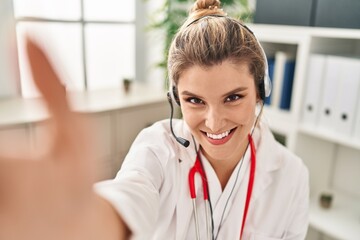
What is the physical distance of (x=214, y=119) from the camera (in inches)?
36.3

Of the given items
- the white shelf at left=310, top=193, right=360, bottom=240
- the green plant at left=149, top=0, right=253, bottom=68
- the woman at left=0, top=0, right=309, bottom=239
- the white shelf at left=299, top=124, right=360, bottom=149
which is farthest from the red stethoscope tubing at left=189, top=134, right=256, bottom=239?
the green plant at left=149, top=0, right=253, bottom=68

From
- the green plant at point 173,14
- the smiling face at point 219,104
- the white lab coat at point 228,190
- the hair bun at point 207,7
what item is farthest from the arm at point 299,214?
the green plant at point 173,14

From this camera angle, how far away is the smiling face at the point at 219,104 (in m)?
0.89

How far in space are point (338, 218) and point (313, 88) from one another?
69 cm

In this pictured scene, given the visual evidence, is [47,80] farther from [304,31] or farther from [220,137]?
[304,31]

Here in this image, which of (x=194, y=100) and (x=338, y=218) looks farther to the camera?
(x=338, y=218)

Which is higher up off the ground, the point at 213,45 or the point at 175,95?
the point at 213,45

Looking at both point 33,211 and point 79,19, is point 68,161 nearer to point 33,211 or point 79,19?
point 33,211

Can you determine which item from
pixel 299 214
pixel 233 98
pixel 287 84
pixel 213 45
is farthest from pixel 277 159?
pixel 287 84

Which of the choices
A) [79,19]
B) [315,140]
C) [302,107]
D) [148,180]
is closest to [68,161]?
[148,180]

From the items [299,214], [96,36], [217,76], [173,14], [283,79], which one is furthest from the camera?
[96,36]

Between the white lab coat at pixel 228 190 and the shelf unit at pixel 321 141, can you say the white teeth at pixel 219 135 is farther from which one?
the shelf unit at pixel 321 141

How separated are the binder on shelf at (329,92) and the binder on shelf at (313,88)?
0.8 inches

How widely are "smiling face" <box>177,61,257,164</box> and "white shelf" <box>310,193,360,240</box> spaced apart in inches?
35.1
